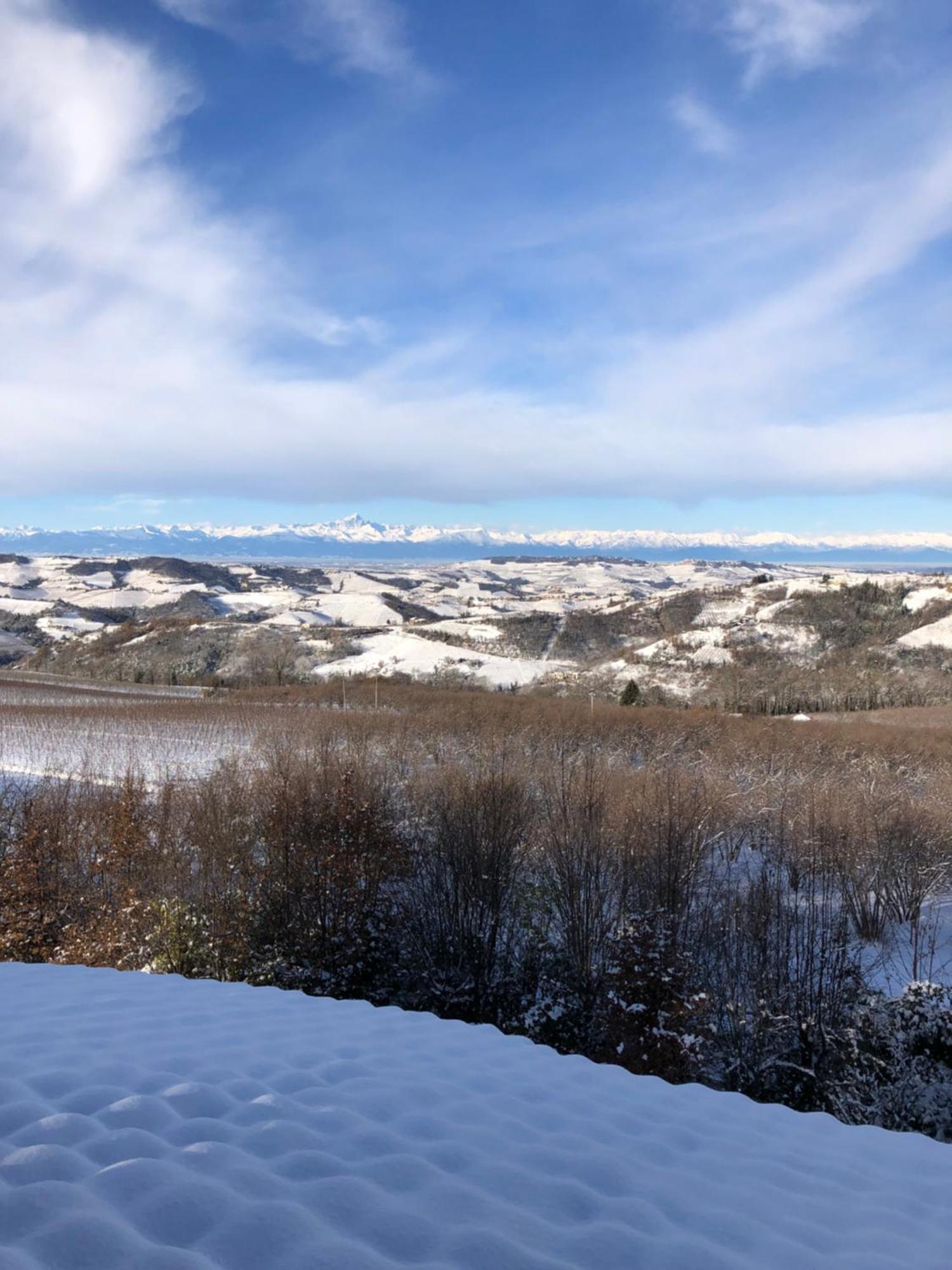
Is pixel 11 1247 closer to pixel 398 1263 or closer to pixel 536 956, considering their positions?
pixel 398 1263

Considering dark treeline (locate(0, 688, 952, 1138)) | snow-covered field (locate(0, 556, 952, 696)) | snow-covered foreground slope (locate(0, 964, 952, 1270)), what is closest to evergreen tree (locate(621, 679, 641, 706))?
snow-covered field (locate(0, 556, 952, 696))

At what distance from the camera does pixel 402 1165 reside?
12.8 feet

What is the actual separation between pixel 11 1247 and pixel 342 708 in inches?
1202

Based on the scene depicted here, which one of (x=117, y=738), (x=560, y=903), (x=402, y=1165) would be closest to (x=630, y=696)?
(x=117, y=738)

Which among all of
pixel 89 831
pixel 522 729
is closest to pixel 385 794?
pixel 89 831

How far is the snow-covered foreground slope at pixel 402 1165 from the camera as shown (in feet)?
10.1

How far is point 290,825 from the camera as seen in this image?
15617mm

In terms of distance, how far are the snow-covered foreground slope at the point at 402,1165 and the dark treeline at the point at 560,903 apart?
5.54m

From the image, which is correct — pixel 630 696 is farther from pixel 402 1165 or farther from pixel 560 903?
pixel 402 1165

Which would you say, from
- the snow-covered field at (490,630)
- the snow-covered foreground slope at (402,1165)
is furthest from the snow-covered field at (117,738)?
the snow-covered field at (490,630)

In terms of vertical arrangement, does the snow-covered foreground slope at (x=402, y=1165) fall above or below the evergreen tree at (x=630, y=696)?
above

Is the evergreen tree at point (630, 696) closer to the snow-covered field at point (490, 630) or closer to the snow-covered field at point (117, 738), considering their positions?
the snow-covered field at point (490, 630)

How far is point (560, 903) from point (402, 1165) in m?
11.0

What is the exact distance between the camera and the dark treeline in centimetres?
1130
